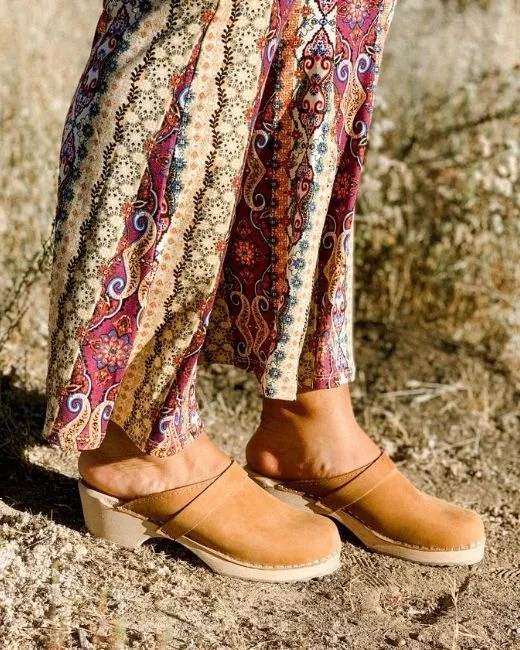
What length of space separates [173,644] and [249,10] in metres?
0.94

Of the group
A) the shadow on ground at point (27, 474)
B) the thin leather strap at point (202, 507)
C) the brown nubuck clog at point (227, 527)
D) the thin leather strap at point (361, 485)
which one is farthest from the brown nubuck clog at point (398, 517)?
the shadow on ground at point (27, 474)

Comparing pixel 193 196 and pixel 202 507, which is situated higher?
pixel 193 196

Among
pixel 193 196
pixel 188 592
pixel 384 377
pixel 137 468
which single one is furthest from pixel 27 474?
pixel 384 377

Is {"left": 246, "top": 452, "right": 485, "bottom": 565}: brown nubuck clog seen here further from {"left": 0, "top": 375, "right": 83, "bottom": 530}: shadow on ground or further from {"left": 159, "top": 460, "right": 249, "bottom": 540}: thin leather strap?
{"left": 0, "top": 375, "right": 83, "bottom": 530}: shadow on ground

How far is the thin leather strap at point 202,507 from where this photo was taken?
1.55 metres

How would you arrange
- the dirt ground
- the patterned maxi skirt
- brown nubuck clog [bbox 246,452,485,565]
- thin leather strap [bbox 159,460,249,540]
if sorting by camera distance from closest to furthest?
1. the patterned maxi skirt
2. the dirt ground
3. thin leather strap [bbox 159,460,249,540]
4. brown nubuck clog [bbox 246,452,485,565]

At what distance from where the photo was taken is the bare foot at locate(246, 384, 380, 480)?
1.71m

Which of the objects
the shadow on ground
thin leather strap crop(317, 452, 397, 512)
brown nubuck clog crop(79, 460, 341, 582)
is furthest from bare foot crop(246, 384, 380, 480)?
the shadow on ground

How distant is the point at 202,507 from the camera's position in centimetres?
155

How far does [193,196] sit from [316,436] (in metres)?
0.55

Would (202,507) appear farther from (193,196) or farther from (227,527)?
(193,196)

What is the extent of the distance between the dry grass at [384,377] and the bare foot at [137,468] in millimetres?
126

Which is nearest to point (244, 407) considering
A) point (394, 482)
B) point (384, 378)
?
point (384, 378)

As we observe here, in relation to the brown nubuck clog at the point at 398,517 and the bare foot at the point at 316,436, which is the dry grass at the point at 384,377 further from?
the bare foot at the point at 316,436
